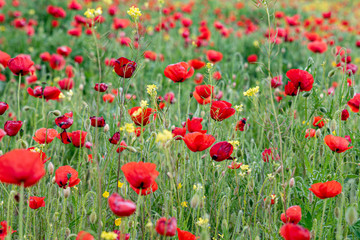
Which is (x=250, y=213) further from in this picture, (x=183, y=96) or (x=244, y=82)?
(x=244, y=82)

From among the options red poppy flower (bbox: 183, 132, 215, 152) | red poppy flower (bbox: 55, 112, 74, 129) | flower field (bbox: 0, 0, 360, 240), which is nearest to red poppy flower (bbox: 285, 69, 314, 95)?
flower field (bbox: 0, 0, 360, 240)

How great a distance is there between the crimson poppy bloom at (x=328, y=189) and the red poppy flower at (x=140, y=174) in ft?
1.68

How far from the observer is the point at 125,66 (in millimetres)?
1435

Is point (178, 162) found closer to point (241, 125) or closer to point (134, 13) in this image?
point (241, 125)

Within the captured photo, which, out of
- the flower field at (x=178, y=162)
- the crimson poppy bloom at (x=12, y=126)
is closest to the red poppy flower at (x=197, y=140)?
the flower field at (x=178, y=162)

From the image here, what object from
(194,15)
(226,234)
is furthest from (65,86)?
(194,15)

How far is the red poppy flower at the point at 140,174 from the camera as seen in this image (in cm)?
114

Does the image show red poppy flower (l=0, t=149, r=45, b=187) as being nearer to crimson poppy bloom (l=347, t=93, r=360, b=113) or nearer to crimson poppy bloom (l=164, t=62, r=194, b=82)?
Answer: crimson poppy bloom (l=164, t=62, r=194, b=82)

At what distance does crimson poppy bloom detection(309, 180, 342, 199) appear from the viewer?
1252 millimetres

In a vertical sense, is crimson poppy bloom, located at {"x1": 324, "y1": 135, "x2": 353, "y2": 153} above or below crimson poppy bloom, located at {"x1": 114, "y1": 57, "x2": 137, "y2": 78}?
below

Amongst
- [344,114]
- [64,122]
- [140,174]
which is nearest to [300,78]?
[344,114]

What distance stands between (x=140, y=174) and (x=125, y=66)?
1.49 ft

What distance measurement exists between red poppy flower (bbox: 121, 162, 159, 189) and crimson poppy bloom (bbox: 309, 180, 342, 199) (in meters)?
0.51

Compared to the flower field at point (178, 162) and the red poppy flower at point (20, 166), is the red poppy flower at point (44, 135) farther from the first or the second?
the red poppy flower at point (20, 166)
